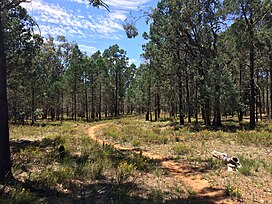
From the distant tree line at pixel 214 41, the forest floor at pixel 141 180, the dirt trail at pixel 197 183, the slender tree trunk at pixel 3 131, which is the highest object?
the distant tree line at pixel 214 41

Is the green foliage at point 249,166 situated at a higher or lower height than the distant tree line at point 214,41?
lower

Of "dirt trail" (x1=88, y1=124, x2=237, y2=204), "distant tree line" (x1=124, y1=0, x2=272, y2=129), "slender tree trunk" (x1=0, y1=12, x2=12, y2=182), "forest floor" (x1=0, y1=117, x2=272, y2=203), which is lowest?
"dirt trail" (x1=88, y1=124, x2=237, y2=204)

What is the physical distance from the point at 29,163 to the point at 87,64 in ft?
128

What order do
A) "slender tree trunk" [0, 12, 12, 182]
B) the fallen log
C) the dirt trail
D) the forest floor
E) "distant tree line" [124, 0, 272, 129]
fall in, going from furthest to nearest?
1. "distant tree line" [124, 0, 272, 129]
2. the fallen log
3. "slender tree trunk" [0, 12, 12, 182]
4. the dirt trail
5. the forest floor

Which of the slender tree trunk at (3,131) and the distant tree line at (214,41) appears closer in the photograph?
the slender tree trunk at (3,131)

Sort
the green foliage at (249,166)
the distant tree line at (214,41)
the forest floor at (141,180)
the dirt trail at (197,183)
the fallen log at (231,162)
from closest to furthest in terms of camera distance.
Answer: the forest floor at (141,180), the dirt trail at (197,183), the green foliage at (249,166), the fallen log at (231,162), the distant tree line at (214,41)

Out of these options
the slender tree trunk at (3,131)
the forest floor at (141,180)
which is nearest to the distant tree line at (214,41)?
the forest floor at (141,180)

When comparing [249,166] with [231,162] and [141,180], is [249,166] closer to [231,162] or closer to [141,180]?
[231,162]

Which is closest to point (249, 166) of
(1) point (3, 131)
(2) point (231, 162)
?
(2) point (231, 162)

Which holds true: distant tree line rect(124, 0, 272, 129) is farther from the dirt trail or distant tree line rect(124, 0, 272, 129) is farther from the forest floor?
the dirt trail

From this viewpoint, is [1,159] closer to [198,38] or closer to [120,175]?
[120,175]

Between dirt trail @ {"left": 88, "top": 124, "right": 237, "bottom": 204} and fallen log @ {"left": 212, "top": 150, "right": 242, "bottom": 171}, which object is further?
fallen log @ {"left": 212, "top": 150, "right": 242, "bottom": 171}

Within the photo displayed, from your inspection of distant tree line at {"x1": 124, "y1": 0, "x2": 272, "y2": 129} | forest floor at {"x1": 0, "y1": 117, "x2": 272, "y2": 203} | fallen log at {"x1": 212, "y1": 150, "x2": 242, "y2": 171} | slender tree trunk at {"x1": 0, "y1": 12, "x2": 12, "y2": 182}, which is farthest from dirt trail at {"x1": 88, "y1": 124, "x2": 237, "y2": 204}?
distant tree line at {"x1": 124, "y1": 0, "x2": 272, "y2": 129}

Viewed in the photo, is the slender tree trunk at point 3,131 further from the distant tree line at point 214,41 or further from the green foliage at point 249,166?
the distant tree line at point 214,41
